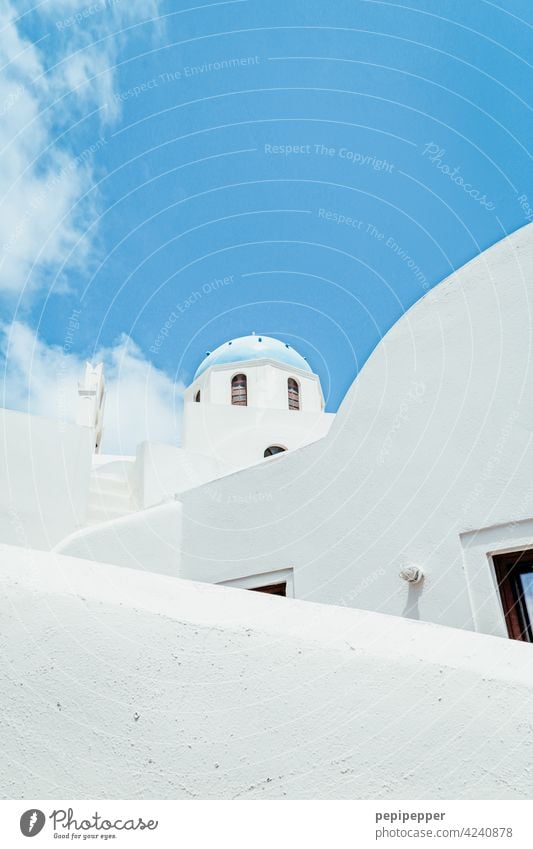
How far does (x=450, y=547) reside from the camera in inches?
219

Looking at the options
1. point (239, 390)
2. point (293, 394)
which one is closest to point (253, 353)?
point (239, 390)

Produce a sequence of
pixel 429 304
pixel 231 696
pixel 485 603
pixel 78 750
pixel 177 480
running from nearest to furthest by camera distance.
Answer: pixel 78 750
pixel 231 696
pixel 485 603
pixel 429 304
pixel 177 480

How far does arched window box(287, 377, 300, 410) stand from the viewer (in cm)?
2011

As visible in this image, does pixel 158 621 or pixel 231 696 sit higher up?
pixel 158 621

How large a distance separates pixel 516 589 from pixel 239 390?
49.5ft

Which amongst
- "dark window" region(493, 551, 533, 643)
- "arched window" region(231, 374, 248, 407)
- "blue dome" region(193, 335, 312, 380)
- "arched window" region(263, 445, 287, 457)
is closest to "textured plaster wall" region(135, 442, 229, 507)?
"arched window" region(263, 445, 287, 457)

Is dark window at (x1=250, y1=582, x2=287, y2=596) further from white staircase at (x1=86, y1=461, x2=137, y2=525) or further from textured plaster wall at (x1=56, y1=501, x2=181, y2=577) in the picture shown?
white staircase at (x1=86, y1=461, x2=137, y2=525)

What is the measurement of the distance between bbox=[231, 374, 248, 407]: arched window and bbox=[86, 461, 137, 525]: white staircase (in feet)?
22.9

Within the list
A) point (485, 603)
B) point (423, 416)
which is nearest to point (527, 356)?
point (423, 416)

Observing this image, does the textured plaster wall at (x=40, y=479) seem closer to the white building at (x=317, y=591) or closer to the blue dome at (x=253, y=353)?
the white building at (x=317, y=591)
